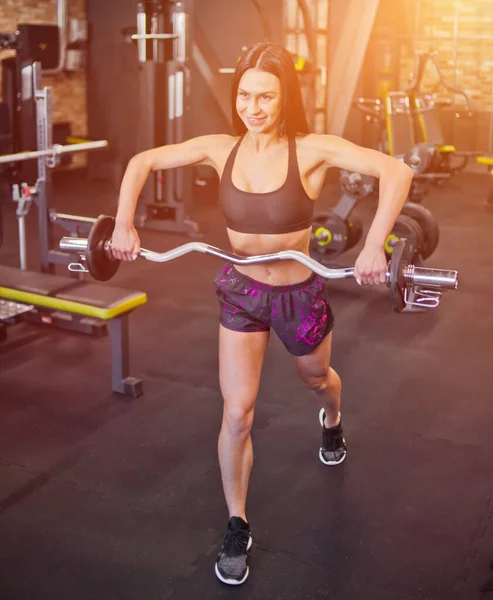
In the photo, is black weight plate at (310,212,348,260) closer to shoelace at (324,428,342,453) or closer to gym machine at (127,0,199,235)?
gym machine at (127,0,199,235)

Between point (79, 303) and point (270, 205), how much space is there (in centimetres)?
156

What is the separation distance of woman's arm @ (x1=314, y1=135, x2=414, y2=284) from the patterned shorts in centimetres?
28

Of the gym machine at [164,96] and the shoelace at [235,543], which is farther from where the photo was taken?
the gym machine at [164,96]

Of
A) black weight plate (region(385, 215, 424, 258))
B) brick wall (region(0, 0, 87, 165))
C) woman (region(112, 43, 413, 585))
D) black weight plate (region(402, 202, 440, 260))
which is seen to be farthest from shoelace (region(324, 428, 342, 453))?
brick wall (region(0, 0, 87, 165))

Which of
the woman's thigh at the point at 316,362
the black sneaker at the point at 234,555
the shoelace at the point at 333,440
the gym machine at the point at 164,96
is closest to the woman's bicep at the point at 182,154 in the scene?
the woman's thigh at the point at 316,362

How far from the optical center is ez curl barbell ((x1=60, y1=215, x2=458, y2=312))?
5.84 feet

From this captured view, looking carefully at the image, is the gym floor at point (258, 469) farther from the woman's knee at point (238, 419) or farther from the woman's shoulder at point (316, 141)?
the woman's shoulder at point (316, 141)

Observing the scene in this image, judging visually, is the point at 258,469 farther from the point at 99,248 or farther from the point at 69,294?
the point at 69,294

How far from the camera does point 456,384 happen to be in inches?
137

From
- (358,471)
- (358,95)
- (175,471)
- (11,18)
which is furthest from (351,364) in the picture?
(358,95)

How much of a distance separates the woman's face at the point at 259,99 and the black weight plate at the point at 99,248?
444 mm

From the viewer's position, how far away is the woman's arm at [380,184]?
184 centimetres

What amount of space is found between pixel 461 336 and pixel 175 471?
2.00 m

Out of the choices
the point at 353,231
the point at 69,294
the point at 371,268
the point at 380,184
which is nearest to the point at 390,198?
the point at 380,184
